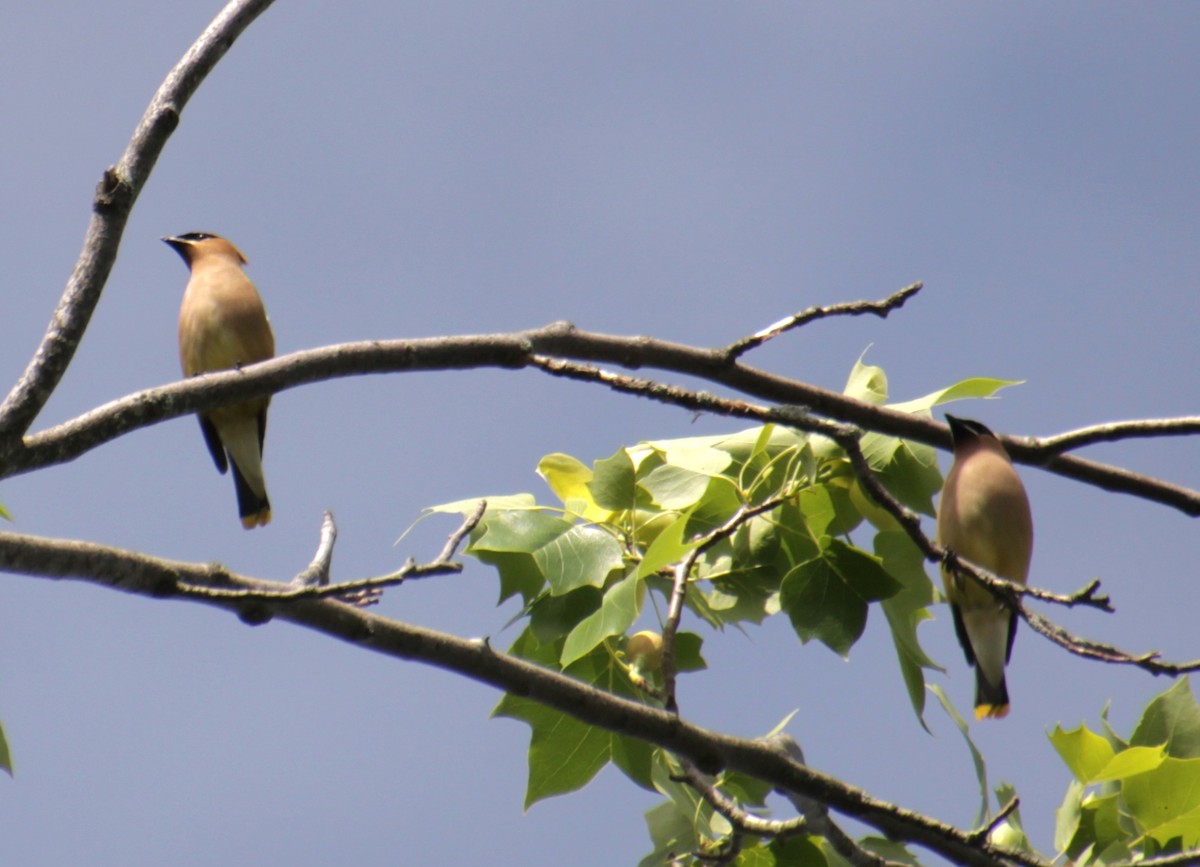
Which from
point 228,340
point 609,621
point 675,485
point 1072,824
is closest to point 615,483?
point 675,485

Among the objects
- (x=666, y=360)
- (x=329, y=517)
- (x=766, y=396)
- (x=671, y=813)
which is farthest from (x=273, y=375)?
(x=671, y=813)

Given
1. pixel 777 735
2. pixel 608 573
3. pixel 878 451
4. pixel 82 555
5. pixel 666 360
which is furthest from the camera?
pixel 878 451

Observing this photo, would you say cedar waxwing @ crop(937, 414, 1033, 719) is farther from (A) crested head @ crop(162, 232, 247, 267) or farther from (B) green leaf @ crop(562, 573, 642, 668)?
(A) crested head @ crop(162, 232, 247, 267)

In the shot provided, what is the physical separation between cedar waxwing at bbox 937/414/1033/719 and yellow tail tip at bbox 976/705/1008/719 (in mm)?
66

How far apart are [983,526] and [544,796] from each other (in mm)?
1404

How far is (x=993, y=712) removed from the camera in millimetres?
4098

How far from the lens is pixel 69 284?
7.21 ft

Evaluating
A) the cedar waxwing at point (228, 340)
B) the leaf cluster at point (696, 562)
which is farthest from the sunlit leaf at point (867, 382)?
the cedar waxwing at point (228, 340)

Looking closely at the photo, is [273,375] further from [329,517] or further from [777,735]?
[777,735]

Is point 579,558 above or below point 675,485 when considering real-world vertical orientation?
below

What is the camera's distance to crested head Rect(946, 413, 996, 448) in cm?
331

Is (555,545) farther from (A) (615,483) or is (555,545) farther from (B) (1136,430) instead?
(B) (1136,430)

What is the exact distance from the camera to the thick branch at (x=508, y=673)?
6.52 feet

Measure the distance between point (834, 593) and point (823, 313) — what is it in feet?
2.68
